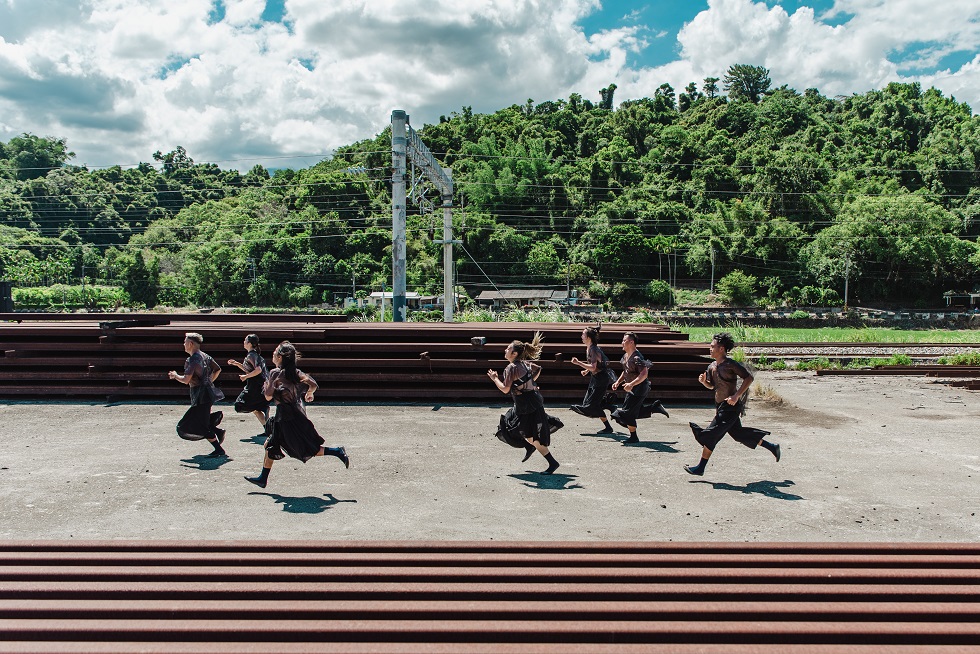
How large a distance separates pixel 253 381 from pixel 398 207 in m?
10.3

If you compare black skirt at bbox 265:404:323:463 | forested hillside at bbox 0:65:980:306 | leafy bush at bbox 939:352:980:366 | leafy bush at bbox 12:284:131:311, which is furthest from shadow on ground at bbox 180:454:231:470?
leafy bush at bbox 12:284:131:311

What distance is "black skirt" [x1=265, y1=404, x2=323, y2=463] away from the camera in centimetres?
723

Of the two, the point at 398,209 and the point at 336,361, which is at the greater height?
the point at 398,209

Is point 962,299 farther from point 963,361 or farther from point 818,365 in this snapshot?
point 818,365

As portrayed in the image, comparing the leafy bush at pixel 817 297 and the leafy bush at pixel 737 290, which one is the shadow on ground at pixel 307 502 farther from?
the leafy bush at pixel 737 290

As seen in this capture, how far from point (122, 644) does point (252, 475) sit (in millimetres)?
4551

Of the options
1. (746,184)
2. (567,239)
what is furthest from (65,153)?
(746,184)

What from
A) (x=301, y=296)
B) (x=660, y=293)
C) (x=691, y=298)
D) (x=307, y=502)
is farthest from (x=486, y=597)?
(x=301, y=296)

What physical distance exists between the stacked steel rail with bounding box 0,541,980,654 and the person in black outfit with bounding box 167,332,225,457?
381 centimetres

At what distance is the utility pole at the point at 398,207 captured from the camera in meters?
19.2

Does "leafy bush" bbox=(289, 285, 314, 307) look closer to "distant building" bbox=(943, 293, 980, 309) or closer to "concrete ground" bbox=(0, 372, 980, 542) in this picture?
"concrete ground" bbox=(0, 372, 980, 542)

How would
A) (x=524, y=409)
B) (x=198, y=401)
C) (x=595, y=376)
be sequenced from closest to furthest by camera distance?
(x=524, y=409)
(x=198, y=401)
(x=595, y=376)

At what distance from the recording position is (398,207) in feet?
63.2

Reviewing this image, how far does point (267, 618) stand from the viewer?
146 inches
